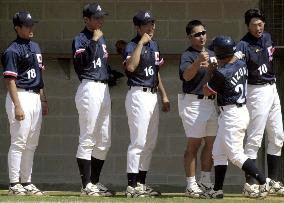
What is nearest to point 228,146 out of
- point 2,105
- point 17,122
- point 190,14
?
point 17,122

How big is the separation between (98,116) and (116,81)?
2123 mm

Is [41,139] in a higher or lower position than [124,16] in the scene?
lower

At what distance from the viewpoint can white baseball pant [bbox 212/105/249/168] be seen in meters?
9.73

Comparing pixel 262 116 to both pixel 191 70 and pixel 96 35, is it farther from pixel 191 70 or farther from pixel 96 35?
pixel 96 35

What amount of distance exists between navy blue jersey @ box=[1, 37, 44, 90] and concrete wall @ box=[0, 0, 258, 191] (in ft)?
6.38

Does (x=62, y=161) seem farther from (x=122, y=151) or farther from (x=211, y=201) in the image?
(x=211, y=201)

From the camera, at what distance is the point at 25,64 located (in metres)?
10.3

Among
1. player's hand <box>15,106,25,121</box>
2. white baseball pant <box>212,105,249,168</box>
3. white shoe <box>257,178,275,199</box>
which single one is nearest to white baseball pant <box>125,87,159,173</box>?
white baseball pant <box>212,105,249,168</box>

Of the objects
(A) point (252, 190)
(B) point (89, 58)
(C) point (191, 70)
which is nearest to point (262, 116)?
(A) point (252, 190)

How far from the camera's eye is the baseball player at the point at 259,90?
33.6 ft

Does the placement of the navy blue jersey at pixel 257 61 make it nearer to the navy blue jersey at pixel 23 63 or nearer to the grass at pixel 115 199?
the grass at pixel 115 199

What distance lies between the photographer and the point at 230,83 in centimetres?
973

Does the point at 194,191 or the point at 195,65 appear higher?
the point at 195,65

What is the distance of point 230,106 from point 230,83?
24 centimetres
